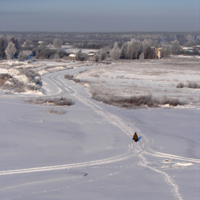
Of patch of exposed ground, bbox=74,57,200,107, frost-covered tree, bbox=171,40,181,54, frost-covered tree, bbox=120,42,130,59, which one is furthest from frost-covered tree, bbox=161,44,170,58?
patch of exposed ground, bbox=74,57,200,107

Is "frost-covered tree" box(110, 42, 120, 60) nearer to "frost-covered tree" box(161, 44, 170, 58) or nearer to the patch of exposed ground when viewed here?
"frost-covered tree" box(161, 44, 170, 58)

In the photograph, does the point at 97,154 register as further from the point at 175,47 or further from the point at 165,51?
the point at 175,47

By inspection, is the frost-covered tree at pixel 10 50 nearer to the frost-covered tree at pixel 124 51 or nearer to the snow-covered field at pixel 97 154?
the frost-covered tree at pixel 124 51

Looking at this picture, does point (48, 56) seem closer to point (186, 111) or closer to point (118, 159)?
point (186, 111)

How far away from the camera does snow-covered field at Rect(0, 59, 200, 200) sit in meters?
5.99

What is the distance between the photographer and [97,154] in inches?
347

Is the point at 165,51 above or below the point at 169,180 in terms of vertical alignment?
above

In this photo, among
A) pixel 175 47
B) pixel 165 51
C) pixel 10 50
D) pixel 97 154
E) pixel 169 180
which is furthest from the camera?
pixel 175 47

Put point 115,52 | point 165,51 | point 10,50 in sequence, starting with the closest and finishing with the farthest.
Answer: point 10,50 → point 115,52 → point 165,51

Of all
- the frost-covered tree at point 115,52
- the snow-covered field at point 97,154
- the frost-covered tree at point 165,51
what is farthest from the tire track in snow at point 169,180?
the frost-covered tree at point 165,51

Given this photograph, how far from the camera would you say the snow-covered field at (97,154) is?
19.7ft

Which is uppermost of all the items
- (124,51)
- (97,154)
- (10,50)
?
(124,51)

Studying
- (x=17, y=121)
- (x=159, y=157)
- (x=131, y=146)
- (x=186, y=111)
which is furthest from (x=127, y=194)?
(x=186, y=111)

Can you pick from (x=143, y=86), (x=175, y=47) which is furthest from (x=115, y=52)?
(x=143, y=86)
